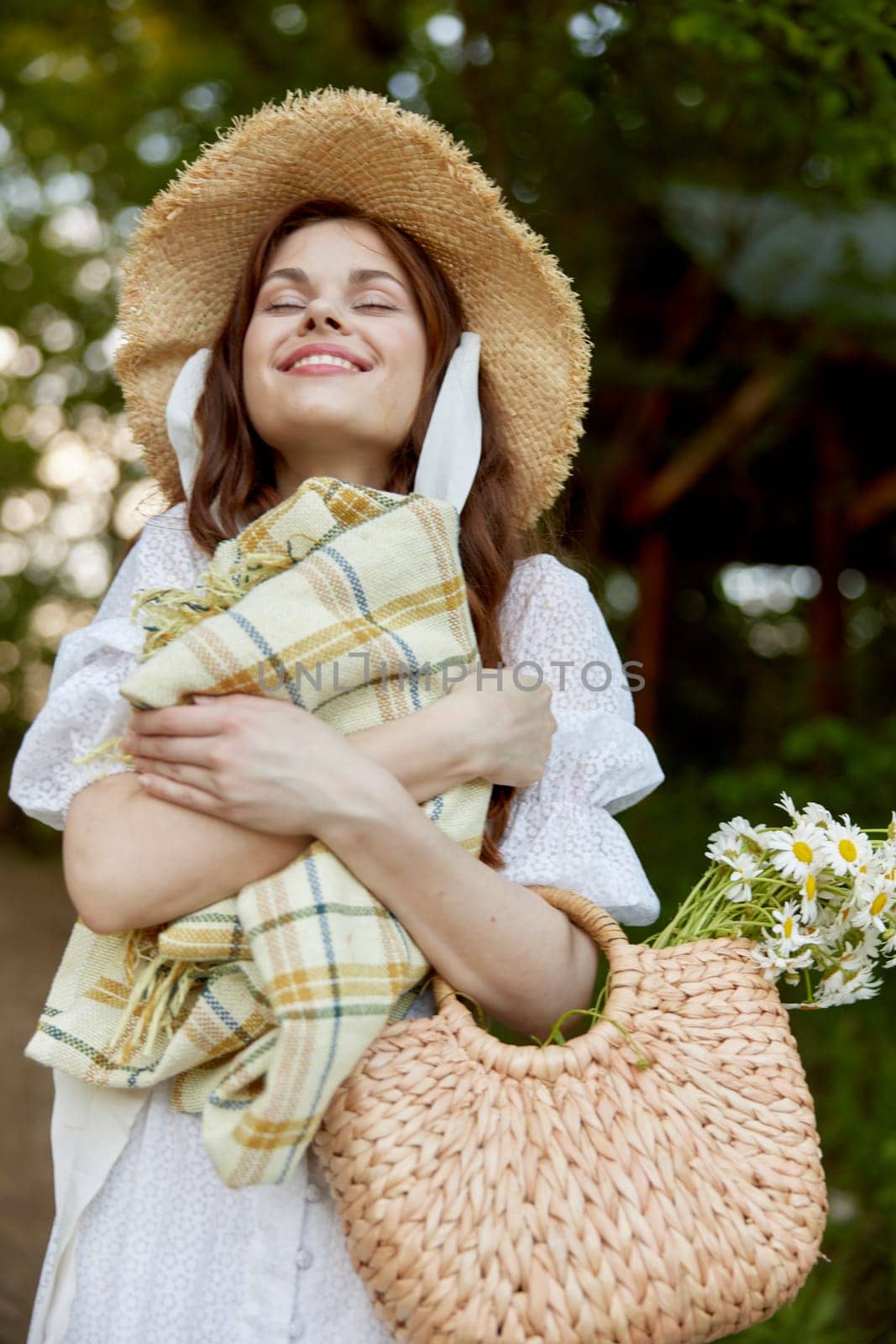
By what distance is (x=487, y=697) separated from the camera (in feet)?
4.61

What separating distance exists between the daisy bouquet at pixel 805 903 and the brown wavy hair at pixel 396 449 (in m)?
0.44

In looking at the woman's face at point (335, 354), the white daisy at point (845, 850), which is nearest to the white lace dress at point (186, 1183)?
the white daisy at point (845, 850)

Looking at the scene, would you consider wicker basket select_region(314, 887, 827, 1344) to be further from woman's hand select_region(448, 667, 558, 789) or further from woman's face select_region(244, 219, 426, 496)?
woman's face select_region(244, 219, 426, 496)

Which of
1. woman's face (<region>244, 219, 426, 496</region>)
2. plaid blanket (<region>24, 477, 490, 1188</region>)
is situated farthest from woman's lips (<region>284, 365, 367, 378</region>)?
plaid blanket (<region>24, 477, 490, 1188</region>)

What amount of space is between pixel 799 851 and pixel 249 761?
0.67m

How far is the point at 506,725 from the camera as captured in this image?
1.39m

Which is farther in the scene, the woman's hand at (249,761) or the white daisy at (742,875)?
the white daisy at (742,875)

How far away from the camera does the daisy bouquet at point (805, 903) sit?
1.38 m

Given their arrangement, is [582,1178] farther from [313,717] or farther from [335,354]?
[335,354]

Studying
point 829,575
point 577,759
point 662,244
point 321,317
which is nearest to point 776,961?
point 577,759

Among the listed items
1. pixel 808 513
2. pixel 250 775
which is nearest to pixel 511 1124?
pixel 250 775

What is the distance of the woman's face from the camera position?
157 centimetres

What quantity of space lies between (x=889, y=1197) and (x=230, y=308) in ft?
8.72

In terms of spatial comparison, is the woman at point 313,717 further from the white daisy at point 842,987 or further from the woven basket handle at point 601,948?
the white daisy at point 842,987
